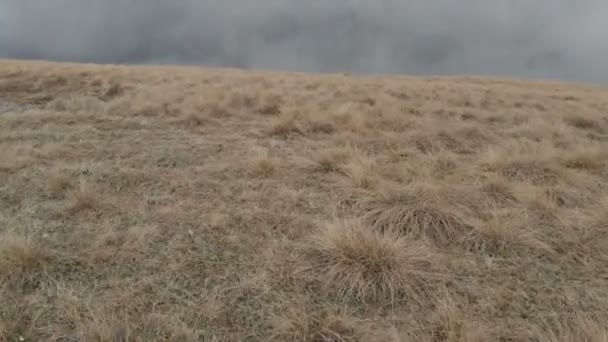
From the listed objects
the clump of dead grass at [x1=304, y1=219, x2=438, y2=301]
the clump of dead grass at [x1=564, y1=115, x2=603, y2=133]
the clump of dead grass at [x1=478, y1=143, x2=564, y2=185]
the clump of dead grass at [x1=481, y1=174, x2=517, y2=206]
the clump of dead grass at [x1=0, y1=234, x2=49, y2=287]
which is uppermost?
the clump of dead grass at [x1=564, y1=115, x2=603, y2=133]

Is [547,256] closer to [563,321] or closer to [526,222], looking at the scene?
[526,222]

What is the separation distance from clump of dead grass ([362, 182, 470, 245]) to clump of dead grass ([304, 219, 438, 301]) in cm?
32

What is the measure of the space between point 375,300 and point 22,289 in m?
2.82

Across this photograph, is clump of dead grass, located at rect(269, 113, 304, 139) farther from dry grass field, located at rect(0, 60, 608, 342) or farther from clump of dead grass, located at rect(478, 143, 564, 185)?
clump of dead grass, located at rect(478, 143, 564, 185)

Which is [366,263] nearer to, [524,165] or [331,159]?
[331,159]

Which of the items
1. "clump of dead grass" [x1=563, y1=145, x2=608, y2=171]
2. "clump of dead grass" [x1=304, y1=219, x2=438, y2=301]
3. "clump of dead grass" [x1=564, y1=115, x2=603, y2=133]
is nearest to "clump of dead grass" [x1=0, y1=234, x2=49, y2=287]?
"clump of dead grass" [x1=304, y1=219, x2=438, y2=301]

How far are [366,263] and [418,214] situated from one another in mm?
1147

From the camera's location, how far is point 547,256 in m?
4.27

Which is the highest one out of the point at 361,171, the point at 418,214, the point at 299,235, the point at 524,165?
the point at 524,165

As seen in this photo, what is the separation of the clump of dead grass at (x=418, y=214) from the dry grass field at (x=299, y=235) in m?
0.02

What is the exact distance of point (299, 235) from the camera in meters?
4.53

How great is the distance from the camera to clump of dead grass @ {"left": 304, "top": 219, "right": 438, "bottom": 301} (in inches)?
146

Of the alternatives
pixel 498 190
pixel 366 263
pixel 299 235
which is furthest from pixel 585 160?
pixel 299 235

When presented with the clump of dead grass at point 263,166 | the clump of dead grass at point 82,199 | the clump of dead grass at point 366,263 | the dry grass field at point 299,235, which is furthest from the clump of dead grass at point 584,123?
the clump of dead grass at point 82,199
